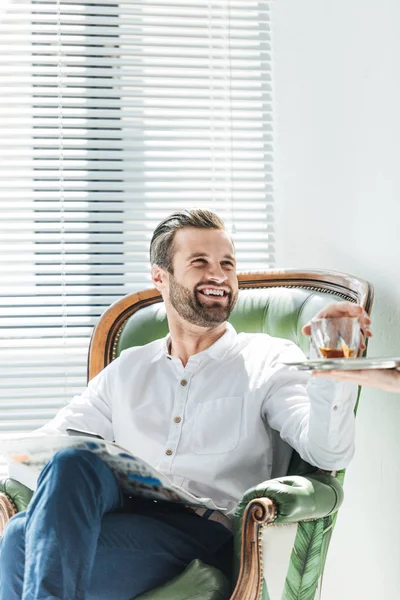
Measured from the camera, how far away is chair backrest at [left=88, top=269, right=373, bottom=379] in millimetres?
2174

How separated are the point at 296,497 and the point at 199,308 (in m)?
0.64

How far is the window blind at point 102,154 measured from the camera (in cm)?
289

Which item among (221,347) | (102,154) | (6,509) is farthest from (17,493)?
(102,154)

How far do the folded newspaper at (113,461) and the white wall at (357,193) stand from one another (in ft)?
2.06

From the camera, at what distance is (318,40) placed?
8.24 ft

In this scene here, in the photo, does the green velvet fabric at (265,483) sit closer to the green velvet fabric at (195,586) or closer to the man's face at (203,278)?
the green velvet fabric at (195,586)

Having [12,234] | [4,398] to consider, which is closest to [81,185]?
[12,234]

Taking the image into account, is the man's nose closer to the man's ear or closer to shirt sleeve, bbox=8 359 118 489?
the man's ear

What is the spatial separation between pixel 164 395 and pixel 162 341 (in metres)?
0.21

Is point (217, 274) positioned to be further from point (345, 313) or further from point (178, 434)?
point (345, 313)

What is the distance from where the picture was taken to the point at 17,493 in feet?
6.17

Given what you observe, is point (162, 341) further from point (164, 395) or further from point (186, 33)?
point (186, 33)

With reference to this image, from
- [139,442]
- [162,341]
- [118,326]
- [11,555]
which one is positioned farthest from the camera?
[118,326]

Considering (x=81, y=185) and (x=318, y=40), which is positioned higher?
(x=318, y=40)
